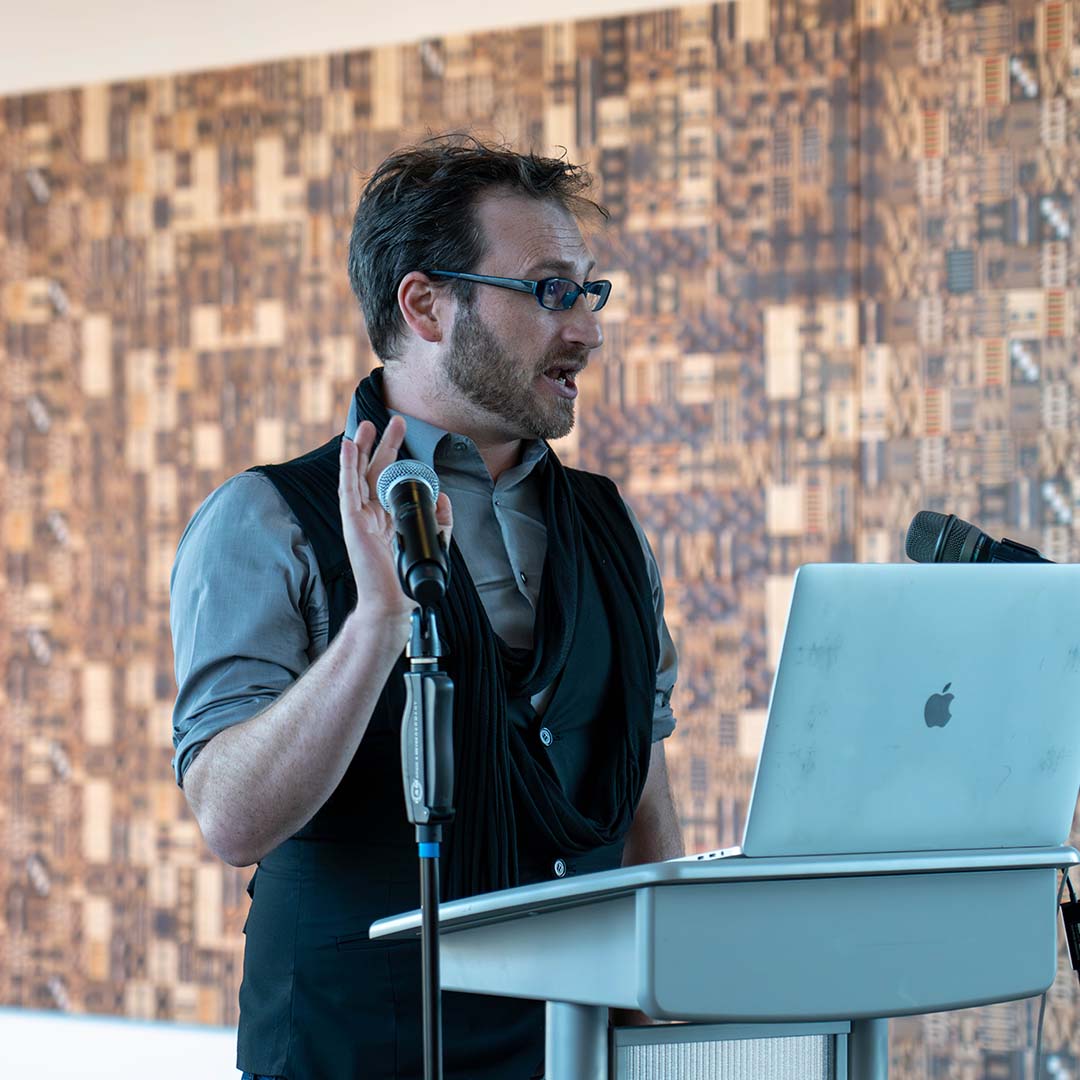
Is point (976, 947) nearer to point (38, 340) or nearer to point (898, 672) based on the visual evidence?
point (898, 672)

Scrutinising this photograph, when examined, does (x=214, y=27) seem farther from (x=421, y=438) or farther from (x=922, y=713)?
(x=922, y=713)

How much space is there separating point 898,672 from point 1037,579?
16cm

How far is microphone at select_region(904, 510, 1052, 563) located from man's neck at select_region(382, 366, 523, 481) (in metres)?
0.68

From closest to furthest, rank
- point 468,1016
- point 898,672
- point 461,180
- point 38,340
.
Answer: point 898,672
point 468,1016
point 461,180
point 38,340

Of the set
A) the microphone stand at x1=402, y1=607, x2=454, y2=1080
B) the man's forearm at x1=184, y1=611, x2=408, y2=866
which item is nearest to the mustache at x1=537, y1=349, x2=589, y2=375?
the man's forearm at x1=184, y1=611, x2=408, y2=866

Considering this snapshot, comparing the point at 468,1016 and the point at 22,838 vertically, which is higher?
the point at 468,1016

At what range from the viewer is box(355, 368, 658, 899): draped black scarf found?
1730mm

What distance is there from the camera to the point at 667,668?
2.20m

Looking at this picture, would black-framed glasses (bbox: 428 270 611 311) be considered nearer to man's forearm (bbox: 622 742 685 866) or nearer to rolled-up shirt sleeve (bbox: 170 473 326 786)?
rolled-up shirt sleeve (bbox: 170 473 326 786)

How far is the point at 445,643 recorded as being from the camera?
5.73 feet

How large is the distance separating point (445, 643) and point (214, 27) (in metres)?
3.11

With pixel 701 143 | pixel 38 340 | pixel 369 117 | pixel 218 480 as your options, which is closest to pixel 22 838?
pixel 218 480

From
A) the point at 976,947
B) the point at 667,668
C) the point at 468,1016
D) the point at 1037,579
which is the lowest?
the point at 468,1016

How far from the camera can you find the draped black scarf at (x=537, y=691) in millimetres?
1730
